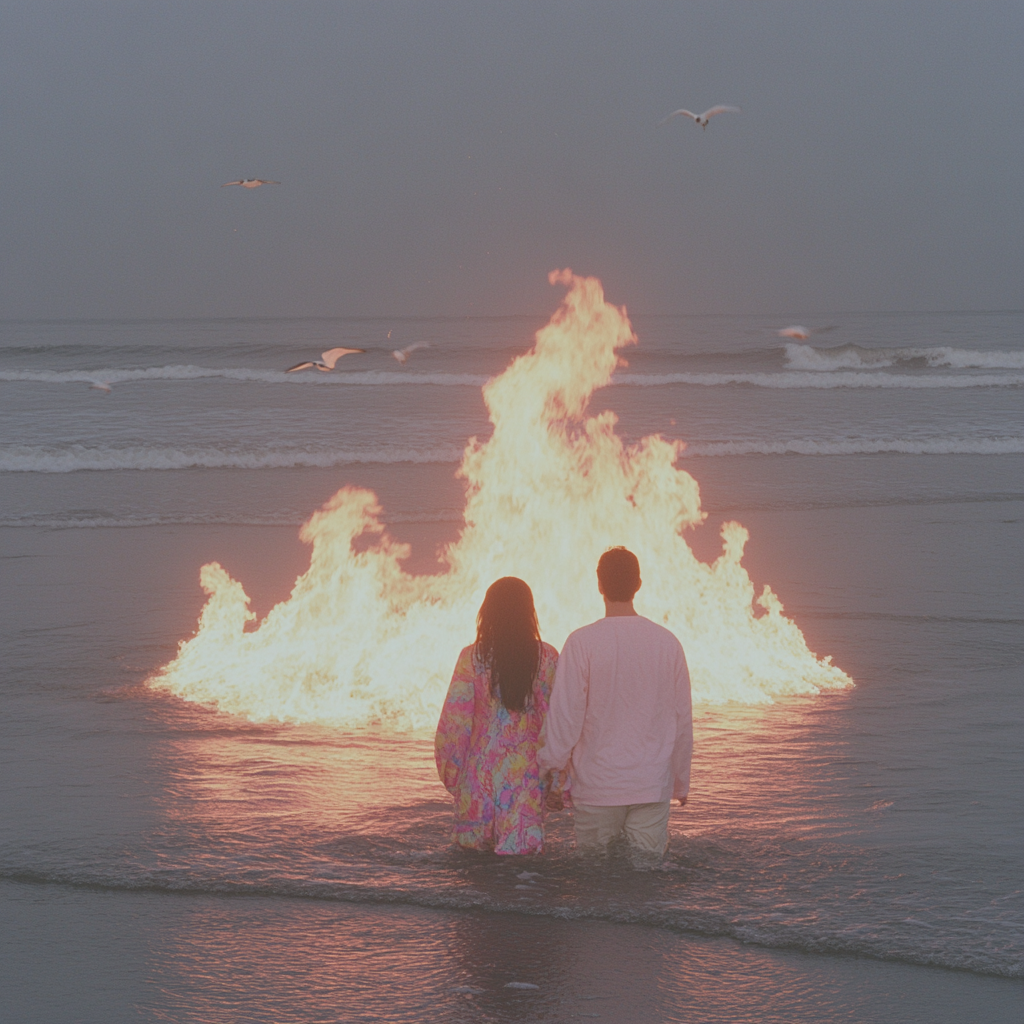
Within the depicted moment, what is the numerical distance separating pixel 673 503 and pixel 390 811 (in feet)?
13.3

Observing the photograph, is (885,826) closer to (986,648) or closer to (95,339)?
(986,648)

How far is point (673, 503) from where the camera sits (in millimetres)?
9531

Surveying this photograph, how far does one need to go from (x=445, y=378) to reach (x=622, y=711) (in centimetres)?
3393

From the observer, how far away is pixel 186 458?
24188 millimetres

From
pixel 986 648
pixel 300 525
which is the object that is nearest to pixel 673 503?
pixel 986 648

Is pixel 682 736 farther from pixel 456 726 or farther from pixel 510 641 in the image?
pixel 456 726

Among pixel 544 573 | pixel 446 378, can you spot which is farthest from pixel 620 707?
pixel 446 378

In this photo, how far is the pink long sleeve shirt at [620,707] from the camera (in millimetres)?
5375

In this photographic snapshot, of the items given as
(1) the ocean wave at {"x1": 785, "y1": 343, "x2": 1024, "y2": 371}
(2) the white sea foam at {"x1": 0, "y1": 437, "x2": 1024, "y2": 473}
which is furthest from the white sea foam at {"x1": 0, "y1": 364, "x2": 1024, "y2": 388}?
(2) the white sea foam at {"x1": 0, "y1": 437, "x2": 1024, "y2": 473}

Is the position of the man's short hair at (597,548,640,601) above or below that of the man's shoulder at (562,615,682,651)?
above

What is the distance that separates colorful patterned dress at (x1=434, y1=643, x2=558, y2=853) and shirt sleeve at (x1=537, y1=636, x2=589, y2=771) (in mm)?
234

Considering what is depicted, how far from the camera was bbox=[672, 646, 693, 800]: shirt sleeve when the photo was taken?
544cm

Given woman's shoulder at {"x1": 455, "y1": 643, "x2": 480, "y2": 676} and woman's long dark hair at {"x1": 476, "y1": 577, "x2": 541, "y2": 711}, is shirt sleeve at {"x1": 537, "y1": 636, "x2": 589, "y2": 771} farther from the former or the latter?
woman's shoulder at {"x1": 455, "y1": 643, "x2": 480, "y2": 676}

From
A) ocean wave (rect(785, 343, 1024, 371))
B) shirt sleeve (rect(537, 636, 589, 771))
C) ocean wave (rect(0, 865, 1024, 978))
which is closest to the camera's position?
ocean wave (rect(0, 865, 1024, 978))
